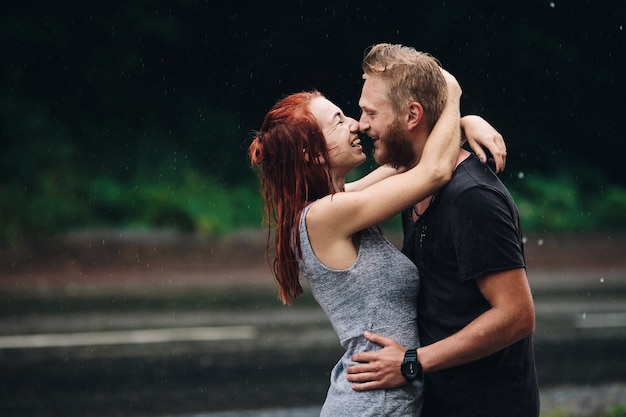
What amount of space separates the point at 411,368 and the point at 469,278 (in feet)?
1.21

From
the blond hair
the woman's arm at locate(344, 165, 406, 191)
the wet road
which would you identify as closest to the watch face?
the blond hair

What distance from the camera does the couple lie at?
295 centimetres

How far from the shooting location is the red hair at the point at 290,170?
131 inches

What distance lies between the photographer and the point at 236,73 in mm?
16031

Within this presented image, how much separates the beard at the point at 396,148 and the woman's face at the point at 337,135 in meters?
0.12

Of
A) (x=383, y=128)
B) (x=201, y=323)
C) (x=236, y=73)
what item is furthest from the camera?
(x=236, y=73)

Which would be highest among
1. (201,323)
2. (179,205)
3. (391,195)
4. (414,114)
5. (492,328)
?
(414,114)

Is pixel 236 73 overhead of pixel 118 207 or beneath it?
overhead

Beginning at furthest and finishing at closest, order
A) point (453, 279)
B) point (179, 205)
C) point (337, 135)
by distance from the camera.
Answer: point (179, 205) < point (337, 135) < point (453, 279)

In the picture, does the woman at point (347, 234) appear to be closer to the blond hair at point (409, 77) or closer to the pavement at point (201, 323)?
the blond hair at point (409, 77)

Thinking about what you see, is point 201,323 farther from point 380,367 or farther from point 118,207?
point 380,367

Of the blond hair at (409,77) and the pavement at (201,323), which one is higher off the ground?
the blond hair at (409,77)

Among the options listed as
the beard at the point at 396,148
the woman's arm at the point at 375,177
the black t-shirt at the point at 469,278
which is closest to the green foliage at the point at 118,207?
the woman's arm at the point at 375,177

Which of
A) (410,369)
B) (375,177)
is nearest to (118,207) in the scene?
(375,177)
